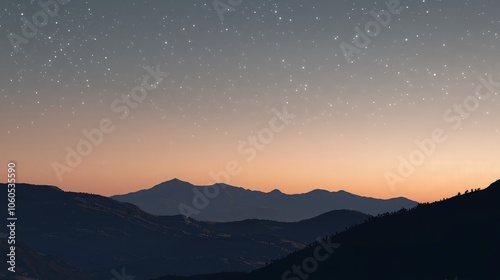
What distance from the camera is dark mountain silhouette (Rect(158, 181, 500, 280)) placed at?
34219mm

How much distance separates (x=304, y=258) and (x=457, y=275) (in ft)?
41.8

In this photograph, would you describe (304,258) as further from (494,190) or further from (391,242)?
(494,190)

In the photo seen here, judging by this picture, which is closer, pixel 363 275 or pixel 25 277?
pixel 363 275

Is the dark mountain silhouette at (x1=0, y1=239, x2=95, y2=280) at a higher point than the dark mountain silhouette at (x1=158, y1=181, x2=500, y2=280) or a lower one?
higher

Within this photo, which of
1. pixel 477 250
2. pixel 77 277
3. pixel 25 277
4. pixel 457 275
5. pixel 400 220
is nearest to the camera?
pixel 457 275

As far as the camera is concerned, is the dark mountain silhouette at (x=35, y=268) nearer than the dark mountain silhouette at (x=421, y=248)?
No

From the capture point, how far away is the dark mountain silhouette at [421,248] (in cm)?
3422

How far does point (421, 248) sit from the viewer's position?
37500 millimetres

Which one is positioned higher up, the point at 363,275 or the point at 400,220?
the point at 400,220

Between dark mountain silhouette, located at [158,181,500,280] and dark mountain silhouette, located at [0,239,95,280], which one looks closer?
dark mountain silhouette, located at [158,181,500,280]

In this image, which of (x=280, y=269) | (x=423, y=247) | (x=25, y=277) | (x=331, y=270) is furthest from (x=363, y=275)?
(x=25, y=277)

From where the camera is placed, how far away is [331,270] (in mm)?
37500

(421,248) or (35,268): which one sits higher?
(35,268)

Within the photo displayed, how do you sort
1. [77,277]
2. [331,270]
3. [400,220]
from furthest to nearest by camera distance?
[77,277]
[400,220]
[331,270]
